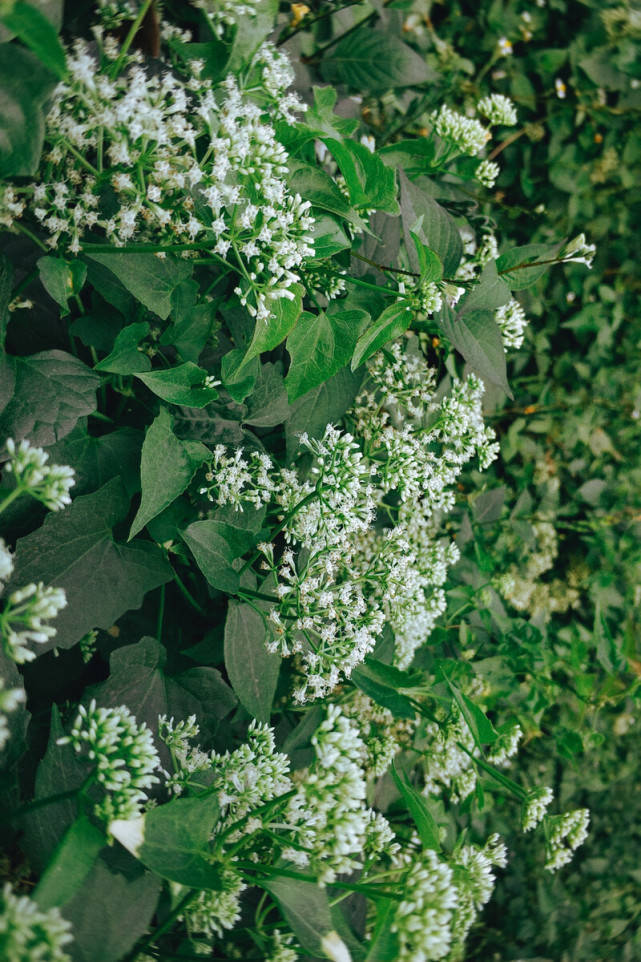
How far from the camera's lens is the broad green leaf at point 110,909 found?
80 cm

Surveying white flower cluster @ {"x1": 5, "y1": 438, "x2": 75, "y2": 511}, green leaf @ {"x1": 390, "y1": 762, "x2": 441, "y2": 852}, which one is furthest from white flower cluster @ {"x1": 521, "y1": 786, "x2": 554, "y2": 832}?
white flower cluster @ {"x1": 5, "y1": 438, "x2": 75, "y2": 511}

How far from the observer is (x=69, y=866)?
0.76 meters

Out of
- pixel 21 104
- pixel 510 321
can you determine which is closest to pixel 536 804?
pixel 510 321

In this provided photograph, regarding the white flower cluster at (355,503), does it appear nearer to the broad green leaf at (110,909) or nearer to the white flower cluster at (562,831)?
the broad green leaf at (110,909)

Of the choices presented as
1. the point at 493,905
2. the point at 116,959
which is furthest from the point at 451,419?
the point at 493,905

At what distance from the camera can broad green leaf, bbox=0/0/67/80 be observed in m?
0.69

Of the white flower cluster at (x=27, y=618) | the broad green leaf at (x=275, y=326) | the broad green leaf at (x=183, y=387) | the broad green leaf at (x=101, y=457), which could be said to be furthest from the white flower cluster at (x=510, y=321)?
the white flower cluster at (x=27, y=618)

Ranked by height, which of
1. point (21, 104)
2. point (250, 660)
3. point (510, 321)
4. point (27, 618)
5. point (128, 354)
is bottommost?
point (250, 660)

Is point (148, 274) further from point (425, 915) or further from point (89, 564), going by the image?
point (425, 915)

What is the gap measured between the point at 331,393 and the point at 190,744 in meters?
0.70

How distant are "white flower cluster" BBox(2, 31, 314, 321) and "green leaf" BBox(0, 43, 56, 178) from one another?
0.37ft

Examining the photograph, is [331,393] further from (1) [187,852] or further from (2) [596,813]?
(2) [596,813]

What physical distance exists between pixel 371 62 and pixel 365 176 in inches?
30.5

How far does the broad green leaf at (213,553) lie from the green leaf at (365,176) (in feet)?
1.89
